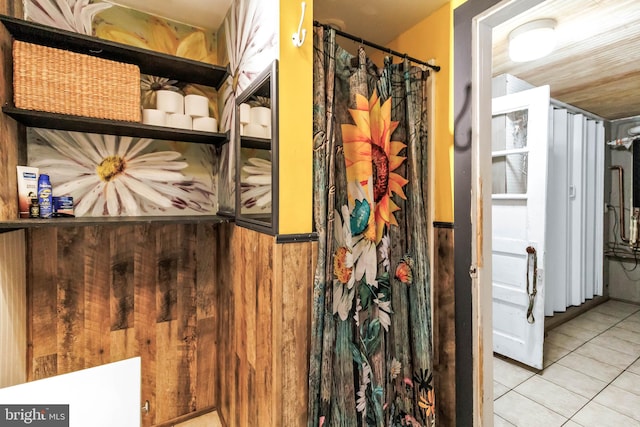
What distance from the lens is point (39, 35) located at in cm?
123

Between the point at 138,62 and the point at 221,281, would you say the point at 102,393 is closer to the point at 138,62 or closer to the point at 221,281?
the point at 221,281

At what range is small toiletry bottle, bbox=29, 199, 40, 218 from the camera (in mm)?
1246

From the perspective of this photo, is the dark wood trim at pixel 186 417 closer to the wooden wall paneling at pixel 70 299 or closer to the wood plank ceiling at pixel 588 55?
the wooden wall paneling at pixel 70 299

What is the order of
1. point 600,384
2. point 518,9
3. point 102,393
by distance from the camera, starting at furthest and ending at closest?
point 600,384 < point 518,9 < point 102,393

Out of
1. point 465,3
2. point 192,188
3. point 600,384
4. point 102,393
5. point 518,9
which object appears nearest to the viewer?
point 102,393

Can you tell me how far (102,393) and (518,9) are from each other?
7.11ft

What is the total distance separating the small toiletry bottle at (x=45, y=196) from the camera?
1271mm

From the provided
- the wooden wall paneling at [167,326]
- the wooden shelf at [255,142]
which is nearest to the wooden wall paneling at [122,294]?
the wooden wall paneling at [167,326]

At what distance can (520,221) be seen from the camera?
7.73ft

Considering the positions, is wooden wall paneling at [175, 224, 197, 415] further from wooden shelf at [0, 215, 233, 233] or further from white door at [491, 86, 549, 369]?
white door at [491, 86, 549, 369]

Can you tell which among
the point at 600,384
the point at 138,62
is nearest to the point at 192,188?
the point at 138,62

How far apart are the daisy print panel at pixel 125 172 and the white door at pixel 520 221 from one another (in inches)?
80.7

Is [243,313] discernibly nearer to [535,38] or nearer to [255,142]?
[255,142]

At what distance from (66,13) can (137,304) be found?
4.95 ft
